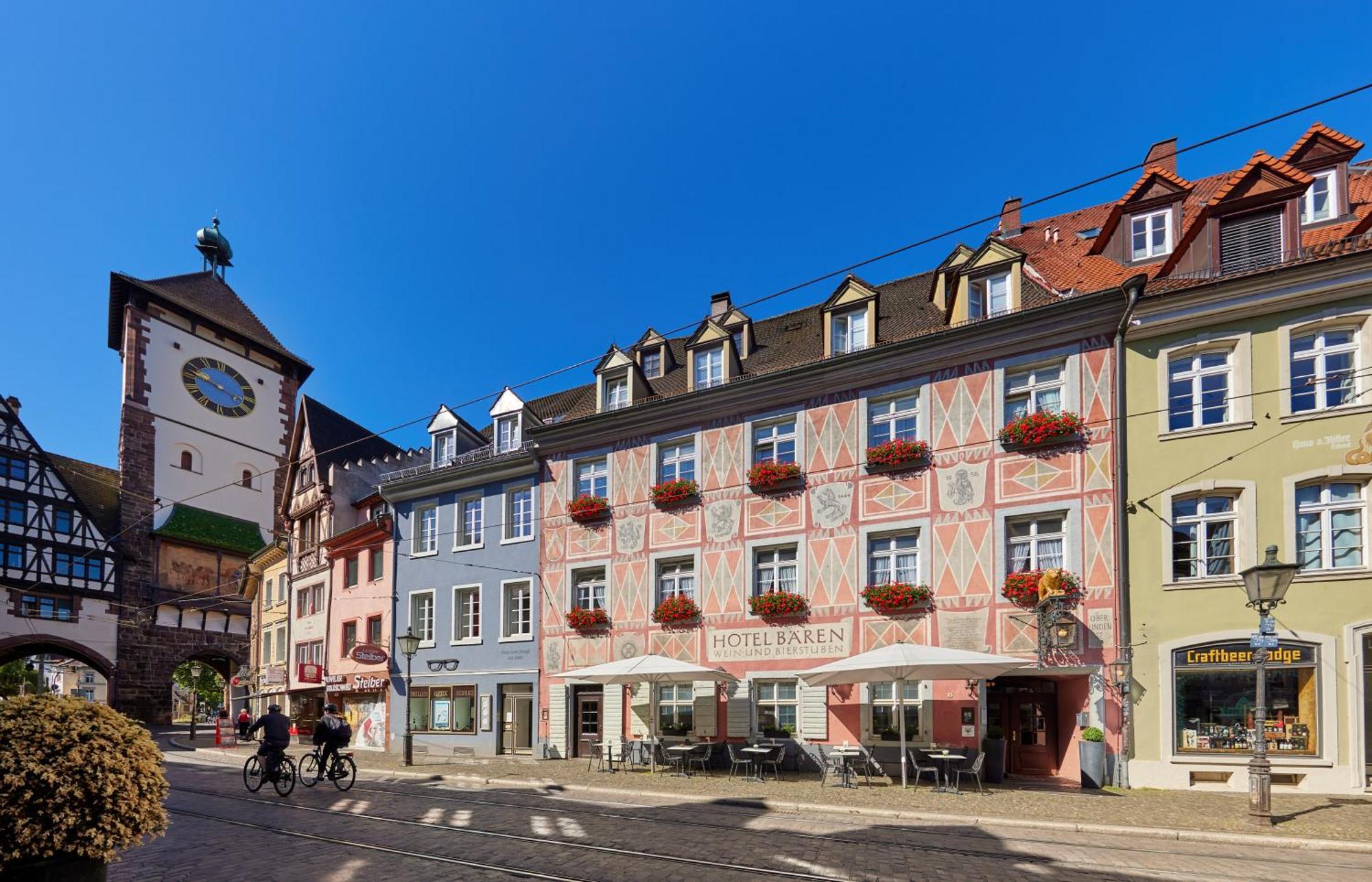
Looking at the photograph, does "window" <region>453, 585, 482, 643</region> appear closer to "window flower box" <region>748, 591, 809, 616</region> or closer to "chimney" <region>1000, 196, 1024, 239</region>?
"window flower box" <region>748, 591, 809, 616</region>

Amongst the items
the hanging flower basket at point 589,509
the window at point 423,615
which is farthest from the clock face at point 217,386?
the hanging flower basket at point 589,509

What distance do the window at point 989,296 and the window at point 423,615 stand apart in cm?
1976

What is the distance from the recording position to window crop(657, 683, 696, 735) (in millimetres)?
23500

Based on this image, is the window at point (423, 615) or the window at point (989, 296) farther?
the window at point (423, 615)

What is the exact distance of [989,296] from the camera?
20.9 meters

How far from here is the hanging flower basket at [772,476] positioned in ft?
73.4

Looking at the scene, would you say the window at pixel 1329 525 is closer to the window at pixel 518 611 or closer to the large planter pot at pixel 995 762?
the large planter pot at pixel 995 762

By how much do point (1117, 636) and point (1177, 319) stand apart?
6.39m

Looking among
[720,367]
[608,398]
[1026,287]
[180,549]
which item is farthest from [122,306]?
[1026,287]

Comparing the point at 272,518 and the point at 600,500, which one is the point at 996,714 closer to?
the point at 600,500

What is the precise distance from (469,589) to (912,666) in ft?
54.6

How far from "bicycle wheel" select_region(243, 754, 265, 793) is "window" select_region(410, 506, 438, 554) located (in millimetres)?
12206

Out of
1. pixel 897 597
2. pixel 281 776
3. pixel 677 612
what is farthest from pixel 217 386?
pixel 897 597

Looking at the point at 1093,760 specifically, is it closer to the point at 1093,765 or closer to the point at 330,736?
the point at 1093,765
